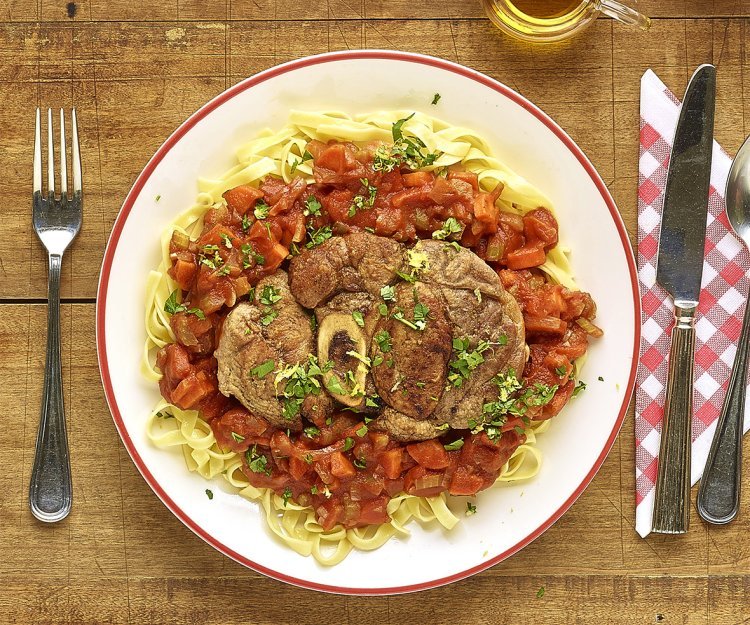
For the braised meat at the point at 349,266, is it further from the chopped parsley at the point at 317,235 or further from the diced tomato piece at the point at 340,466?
the diced tomato piece at the point at 340,466

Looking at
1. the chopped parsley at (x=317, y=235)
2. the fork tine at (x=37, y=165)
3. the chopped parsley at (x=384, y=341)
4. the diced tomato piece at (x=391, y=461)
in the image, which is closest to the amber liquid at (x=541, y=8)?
the chopped parsley at (x=317, y=235)

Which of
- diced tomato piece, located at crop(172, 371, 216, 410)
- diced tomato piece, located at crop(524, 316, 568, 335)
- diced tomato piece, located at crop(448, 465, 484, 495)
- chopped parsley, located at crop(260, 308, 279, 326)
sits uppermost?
chopped parsley, located at crop(260, 308, 279, 326)

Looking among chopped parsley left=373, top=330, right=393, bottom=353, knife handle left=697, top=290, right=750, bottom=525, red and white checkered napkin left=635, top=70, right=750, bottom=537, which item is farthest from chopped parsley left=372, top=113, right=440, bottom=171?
knife handle left=697, top=290, right=750, bottom=525

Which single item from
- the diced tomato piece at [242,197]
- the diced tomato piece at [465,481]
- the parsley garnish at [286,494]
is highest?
the diced tomato piece at [242,197]

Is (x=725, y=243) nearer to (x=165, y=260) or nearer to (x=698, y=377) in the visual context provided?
(x=698, y=377)

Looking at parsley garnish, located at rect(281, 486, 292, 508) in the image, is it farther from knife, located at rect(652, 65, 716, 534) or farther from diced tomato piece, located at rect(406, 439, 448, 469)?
knife, located at rect(652, 65, 716, 534)

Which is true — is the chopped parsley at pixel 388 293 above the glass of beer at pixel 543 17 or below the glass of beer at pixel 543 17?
below

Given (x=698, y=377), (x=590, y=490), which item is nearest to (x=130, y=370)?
(x=590, y=490)
